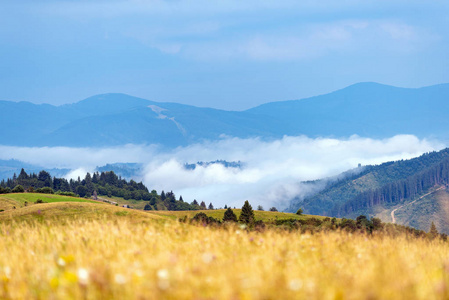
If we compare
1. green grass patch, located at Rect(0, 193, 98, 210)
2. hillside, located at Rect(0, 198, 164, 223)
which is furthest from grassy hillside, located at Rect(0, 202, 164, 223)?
green grass patch, located at Rect(0, 193, 98, 210)

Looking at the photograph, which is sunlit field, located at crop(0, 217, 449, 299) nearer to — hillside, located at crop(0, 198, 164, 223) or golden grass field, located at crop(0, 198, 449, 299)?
golden grass field, located at crop(0, 198, 449, 299)

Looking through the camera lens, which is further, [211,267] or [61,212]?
[61,212]

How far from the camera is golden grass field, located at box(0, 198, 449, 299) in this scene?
8016 mm

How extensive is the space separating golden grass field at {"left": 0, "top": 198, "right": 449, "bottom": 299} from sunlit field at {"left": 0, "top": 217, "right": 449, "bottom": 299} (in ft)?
0.07

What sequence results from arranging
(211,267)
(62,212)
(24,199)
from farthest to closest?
(24,199) → (62,212) → (211,267)

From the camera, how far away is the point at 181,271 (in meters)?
8.73

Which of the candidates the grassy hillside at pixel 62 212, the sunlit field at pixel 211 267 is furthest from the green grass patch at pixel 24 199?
the sunlit field at pixel 211 267

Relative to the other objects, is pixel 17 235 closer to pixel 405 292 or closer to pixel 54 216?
pixel 405 292

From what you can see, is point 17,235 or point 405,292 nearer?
point 405,292

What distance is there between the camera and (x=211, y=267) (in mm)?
9898

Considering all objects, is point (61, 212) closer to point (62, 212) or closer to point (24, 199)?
point (62, 212)

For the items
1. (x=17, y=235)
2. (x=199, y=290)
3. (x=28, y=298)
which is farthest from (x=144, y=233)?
(x=199, y=290)

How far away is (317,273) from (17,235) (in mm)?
10837

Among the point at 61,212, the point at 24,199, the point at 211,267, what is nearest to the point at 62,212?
the point at 61,212
